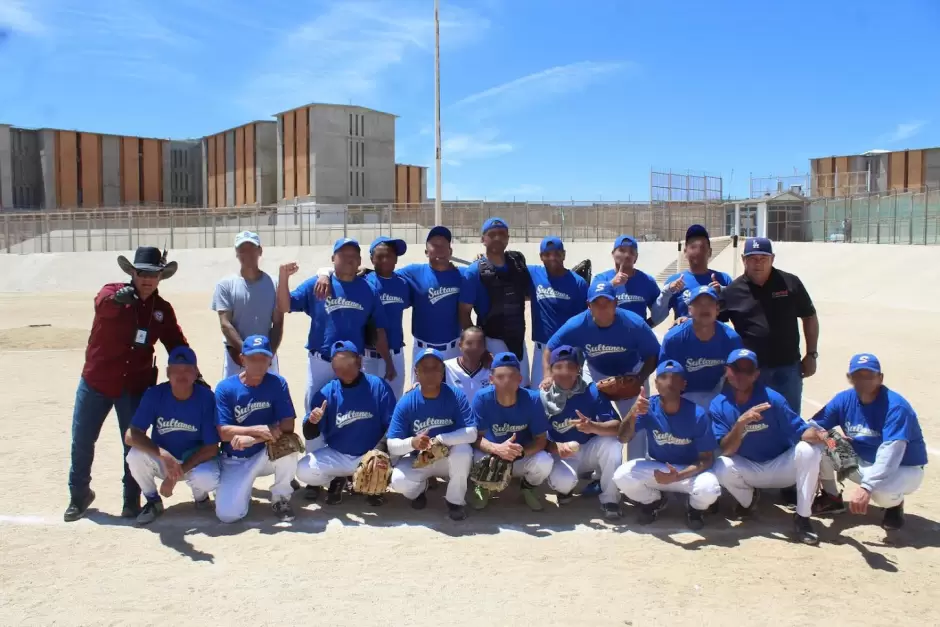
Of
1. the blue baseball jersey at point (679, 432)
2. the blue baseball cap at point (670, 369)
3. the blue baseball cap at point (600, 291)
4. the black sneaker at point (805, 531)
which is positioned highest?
the blue baseball cap at point (600, 291)

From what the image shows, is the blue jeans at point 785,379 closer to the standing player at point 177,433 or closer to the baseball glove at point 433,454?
the baseball glove at point 433,454

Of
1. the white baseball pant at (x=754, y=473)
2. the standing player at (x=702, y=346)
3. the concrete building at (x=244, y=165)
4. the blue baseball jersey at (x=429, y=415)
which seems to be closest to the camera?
the white baseball pant at (x=754, y=473)

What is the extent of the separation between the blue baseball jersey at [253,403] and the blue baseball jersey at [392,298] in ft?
4.46

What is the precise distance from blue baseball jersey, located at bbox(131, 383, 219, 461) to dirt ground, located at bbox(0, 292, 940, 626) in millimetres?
565

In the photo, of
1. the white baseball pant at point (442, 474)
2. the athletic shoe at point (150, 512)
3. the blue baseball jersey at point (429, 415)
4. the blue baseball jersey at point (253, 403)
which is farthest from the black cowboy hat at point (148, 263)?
the white baseball pant at point (442, 474)

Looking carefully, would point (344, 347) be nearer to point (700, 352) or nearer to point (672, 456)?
point (672, 456)

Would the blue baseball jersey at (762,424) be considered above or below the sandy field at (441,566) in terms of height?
above

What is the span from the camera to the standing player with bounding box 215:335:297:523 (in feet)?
18.3

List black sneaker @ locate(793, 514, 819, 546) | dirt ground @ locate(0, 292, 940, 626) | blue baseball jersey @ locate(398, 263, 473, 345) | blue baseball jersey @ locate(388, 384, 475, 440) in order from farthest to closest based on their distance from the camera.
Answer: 1. blue baseball jersey @ locate(398, 263, 473, 345)
2. blue baseball jersey @ locate(388, 384, 475, 440)
3. black sneaker @ locate(793, 514, 819, 546)
4. dirt ground @ locate(0, 292, 940, 626)

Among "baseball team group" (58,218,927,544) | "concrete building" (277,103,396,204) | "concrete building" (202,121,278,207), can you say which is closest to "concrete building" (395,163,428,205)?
"concrete building" (277,103,396,204)

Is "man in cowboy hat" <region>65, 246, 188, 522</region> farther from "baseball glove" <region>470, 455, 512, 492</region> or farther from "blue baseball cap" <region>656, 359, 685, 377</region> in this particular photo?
"blue baseball cap" <region>656, 359, 685, 377</region>

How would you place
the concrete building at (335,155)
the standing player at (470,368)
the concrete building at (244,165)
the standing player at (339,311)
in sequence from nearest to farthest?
the standing player at (470,368), the standing player at (339,311), the concrete building at (335,155), the concrete building at (244,165)

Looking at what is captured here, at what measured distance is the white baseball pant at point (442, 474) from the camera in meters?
5.64

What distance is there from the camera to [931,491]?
6230 millimetres
